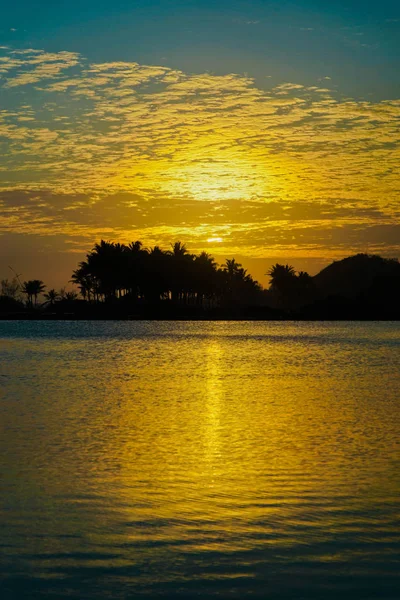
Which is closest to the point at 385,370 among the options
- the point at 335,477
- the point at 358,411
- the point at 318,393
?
Answer: the point at 318,393

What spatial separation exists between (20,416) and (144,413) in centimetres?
339

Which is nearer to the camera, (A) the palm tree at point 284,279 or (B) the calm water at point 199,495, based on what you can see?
(B) the calm water at point 199,495

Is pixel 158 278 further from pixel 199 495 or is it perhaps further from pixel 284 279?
pixel 199 495

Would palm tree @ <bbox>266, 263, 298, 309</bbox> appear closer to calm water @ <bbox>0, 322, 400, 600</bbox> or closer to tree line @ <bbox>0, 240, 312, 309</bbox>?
tree line @ <bbox>0, 240, 312, 309</bbox>

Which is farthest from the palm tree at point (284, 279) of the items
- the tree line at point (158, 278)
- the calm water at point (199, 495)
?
the calm water at point (199, 495)

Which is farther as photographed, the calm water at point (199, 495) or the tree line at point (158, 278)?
the tree line at point (158, 278)

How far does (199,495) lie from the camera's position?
10.9 metres

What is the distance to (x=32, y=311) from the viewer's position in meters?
176

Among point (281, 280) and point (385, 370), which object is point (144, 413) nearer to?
point (385, 370)

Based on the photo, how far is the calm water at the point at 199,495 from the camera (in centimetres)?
729

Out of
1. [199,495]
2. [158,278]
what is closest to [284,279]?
[158,278]

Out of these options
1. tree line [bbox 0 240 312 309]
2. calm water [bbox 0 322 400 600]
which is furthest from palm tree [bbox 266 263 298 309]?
calm water [bbox 0 322 400 600]

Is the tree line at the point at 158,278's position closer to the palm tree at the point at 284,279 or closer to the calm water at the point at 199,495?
the palm tree at the point at 284,279

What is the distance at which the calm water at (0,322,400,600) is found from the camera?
7293mm
